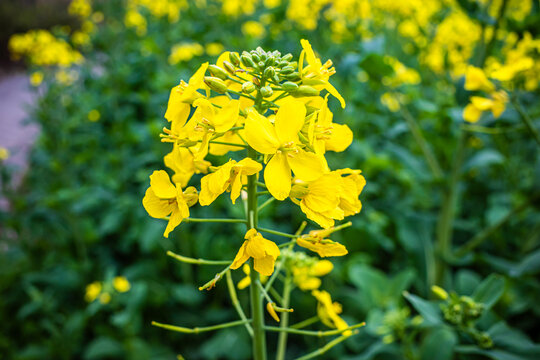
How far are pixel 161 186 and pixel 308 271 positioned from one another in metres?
0.81

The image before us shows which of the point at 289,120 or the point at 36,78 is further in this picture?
the point at 36,78

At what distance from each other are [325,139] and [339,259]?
2277 mm

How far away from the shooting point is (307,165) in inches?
42.5

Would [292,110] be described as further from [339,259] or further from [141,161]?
[141,161]

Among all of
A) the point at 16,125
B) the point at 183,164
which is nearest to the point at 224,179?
the point at 183,164

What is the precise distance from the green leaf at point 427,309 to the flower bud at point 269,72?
1.02 m

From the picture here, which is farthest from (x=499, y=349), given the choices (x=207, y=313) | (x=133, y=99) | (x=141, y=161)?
(x=133, y=99)

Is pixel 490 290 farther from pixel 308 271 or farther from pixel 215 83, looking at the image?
pixel 215 83

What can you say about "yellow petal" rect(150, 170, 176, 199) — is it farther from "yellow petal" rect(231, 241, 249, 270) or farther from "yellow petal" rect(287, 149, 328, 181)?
"yellow petal" rect(287, 149, 328, 181)

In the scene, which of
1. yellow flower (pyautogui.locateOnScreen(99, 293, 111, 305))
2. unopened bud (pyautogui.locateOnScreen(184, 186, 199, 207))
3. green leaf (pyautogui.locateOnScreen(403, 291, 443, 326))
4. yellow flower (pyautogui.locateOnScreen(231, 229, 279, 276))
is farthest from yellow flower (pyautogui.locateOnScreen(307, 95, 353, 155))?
yellow flower (pyautogui.locateOnScreen(99, 293, 111, 305))

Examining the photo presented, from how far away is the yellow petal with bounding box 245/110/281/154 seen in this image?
40.5 inches

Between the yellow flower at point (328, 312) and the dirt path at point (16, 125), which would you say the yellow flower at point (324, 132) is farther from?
the dirt path at point (16, 125)

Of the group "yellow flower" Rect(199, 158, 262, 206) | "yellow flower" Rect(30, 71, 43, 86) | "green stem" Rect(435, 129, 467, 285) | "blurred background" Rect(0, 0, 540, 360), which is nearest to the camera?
"yellow flower" Rect(199, 158, 262, 206)

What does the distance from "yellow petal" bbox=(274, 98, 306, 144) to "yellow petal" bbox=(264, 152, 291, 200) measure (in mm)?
57
